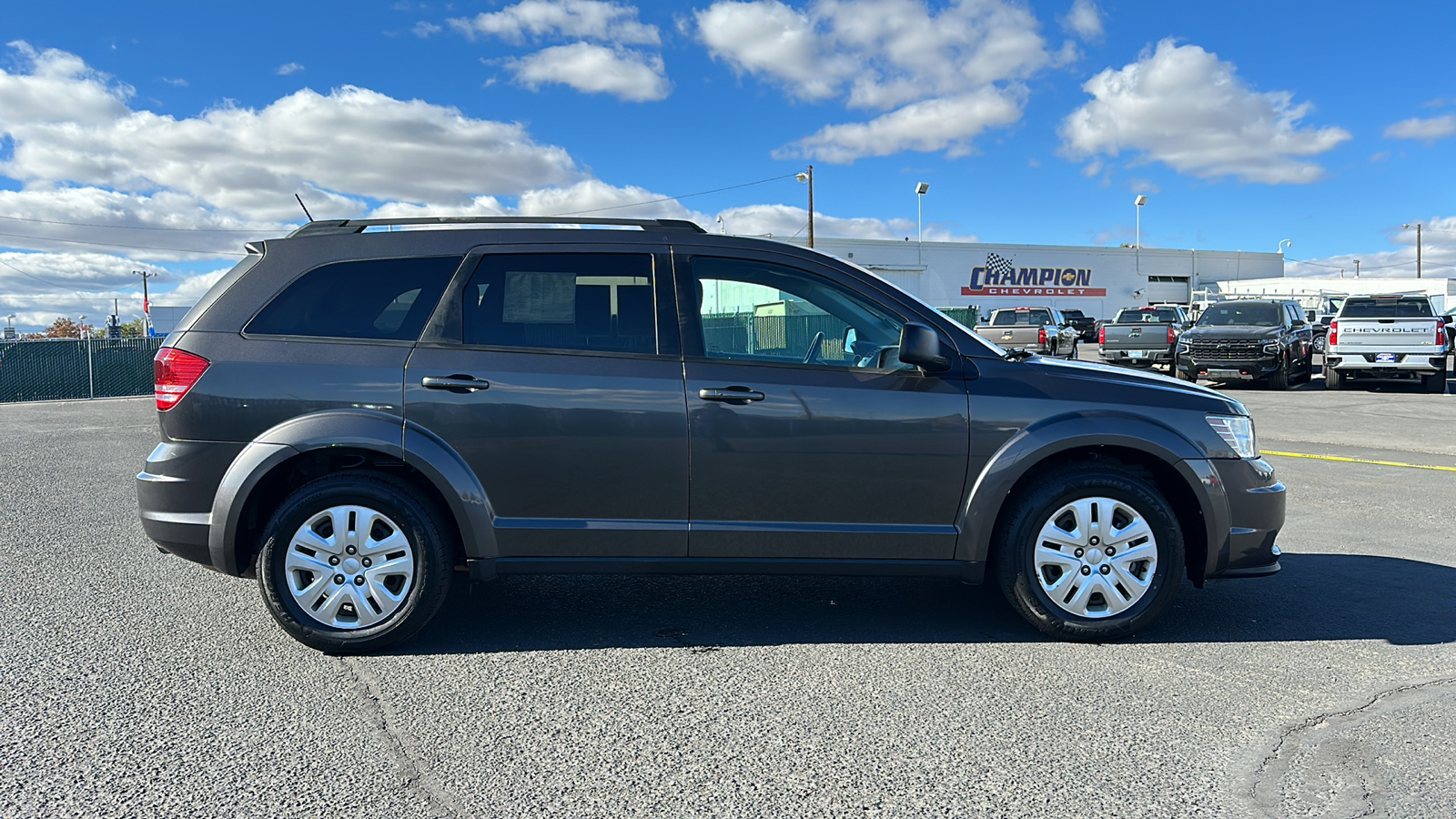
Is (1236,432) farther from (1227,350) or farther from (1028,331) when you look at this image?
(1028,331)

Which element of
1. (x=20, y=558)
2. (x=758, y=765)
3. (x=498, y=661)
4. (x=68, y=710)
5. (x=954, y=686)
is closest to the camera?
(x=758, y=765)

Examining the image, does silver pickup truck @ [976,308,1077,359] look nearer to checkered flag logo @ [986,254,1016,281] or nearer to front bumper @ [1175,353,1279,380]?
front bumper @ [1175,353,1279,380]

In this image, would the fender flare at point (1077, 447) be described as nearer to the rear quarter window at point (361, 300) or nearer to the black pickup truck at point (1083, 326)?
the rear quarter window at point (361, 300)

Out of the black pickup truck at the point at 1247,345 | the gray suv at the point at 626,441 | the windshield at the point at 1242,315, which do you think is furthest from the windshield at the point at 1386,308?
the gray suv at the point at 626,441

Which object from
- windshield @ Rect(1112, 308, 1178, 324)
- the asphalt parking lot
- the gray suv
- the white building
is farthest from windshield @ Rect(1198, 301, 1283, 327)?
the white building

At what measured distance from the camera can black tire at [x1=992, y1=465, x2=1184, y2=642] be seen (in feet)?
13.8

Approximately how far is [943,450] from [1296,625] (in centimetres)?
199

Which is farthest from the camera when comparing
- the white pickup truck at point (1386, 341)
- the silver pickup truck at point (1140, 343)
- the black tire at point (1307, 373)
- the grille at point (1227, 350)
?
the silver pickup truck at point (1140, 343)

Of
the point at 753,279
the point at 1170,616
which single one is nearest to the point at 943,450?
the point at 753,279

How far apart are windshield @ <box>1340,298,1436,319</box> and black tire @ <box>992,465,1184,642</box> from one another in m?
18.4

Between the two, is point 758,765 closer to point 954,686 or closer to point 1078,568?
point 954,686

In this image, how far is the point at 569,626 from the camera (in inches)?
179

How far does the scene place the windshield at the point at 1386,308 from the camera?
62.5 feet

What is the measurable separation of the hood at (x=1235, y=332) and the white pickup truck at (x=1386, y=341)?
3.68 feet
